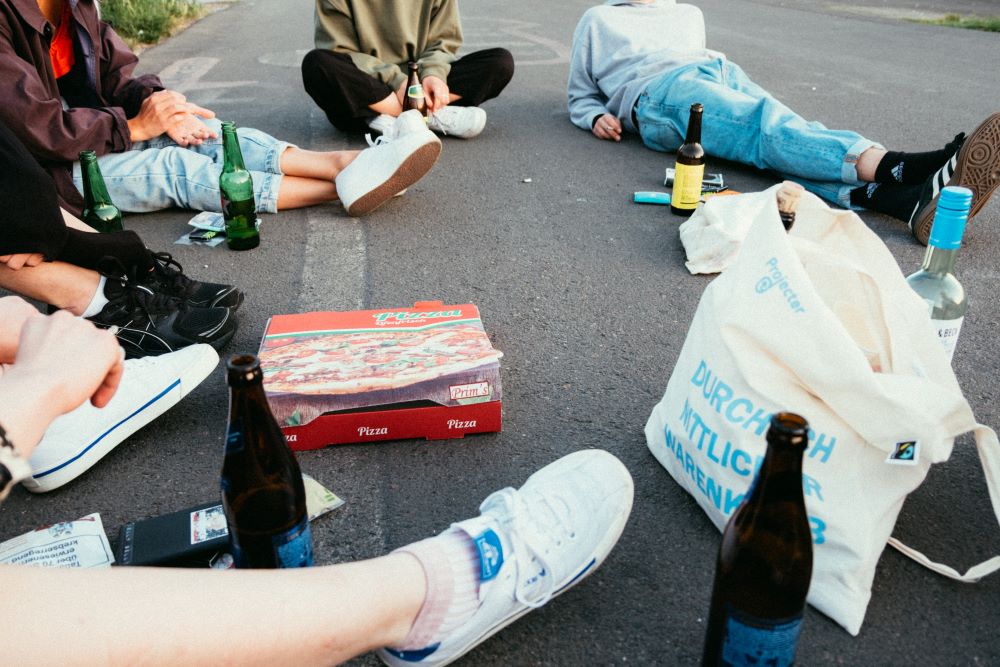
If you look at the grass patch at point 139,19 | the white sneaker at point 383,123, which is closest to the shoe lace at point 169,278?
the white sneaker at point 383,123

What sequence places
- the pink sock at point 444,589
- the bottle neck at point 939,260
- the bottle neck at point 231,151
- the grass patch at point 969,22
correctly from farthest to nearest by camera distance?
the grass patch at point 969,22 < the bottle neck at point 231,151 < the bottle neck at point 939,260 < the pink sock at point 444,589

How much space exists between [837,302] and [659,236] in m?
1.74

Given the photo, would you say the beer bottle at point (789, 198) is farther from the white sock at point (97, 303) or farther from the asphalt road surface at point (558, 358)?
the white sock at point (97, 303)

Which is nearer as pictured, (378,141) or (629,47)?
(378,141)

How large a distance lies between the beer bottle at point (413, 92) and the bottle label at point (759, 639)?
382 centimetres

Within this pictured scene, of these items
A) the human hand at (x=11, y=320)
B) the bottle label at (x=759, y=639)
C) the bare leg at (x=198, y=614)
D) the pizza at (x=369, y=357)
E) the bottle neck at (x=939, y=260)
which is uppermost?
the bottle neck at (x=939, y=260)

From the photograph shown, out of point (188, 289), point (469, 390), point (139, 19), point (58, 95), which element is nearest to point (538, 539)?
point (469, 390)

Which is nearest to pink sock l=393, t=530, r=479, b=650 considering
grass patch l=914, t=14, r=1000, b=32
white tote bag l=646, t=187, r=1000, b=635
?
white tote bag l=646, t=187, r=1000, b=635

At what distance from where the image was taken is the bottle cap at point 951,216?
5.33ft

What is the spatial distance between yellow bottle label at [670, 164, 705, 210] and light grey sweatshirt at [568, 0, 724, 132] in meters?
1.17

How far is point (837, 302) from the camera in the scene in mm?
1688

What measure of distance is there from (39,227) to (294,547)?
149cm

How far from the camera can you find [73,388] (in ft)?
4.31

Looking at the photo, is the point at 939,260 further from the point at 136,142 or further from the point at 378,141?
the point at 136,142
